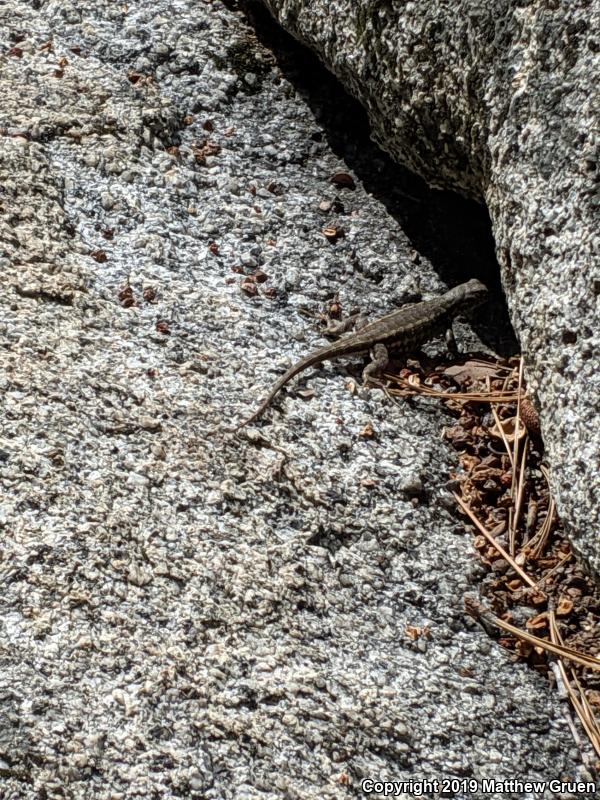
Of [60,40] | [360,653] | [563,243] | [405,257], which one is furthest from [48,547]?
[60,40]

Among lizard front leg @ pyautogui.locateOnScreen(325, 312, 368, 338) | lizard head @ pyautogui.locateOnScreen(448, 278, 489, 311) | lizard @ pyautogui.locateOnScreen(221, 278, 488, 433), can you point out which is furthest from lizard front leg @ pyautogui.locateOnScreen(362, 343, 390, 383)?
lizard head @ pyautogui.locateOnScreen(448, 278, 489, 311)

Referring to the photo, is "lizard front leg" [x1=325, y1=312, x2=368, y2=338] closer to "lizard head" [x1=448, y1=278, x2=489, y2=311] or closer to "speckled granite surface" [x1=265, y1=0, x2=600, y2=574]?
"lizard head" [x1=448, y1=278, x2=489, y2=311]

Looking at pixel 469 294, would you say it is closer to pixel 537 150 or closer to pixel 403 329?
pixel 403 329

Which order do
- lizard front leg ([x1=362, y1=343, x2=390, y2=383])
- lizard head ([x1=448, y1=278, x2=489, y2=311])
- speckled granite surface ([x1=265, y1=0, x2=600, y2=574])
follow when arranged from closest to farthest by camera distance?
speckled granite surface ([x1=265, y1=0, x2=600, y2=574]) < lizard front leg ([x1=362, y1=343, x2=390, y2=383]) < lizard head ([x1=448, y1=278, x2=489, y2=311])

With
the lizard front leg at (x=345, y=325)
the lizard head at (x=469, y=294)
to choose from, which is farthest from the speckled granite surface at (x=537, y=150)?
the lizard front leg at (x=345, y=325)

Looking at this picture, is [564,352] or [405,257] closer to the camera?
[564,352]

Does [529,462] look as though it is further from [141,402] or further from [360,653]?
[141,402]

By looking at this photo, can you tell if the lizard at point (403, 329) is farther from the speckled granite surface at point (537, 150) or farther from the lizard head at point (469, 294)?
the speckled granite surface at point (537, 150)
